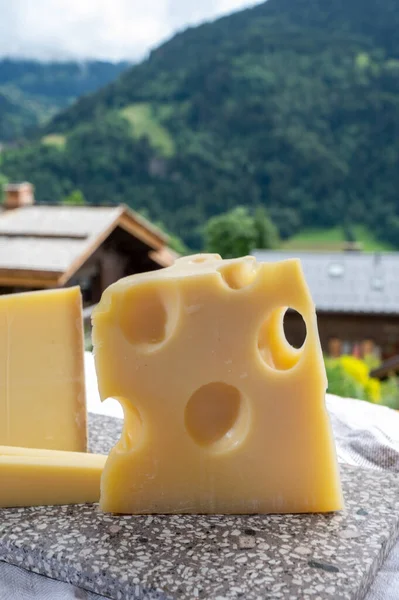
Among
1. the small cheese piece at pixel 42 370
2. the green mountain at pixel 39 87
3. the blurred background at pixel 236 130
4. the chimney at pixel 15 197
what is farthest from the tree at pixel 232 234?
the small cheese piece at pixel 42 370

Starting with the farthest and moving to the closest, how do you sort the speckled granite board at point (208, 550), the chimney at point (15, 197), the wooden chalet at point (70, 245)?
1. the chimney at point (15, 197)
2. the wooden chalet at point (70, 245)
3. the speckled granite board at point (208, 550)

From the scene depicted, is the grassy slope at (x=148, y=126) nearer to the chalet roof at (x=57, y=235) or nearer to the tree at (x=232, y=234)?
the tree at (x=232, y=234)

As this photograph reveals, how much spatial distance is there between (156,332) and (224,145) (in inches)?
874

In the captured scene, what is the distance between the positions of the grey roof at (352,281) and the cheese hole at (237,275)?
1042 centimetres

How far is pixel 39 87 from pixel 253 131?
861 cm

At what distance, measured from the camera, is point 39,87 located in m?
25.0

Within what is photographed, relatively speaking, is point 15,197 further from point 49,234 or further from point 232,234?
point 232,234

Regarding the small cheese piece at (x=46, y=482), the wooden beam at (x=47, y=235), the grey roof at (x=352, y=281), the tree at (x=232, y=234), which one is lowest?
the small cheese piece at (x=46, y=482)

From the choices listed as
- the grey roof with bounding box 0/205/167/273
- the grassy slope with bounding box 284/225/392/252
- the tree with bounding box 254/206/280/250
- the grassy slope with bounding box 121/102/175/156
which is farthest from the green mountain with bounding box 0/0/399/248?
the grey roof with bounding box 0/205/167/273

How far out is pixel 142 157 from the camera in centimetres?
2106

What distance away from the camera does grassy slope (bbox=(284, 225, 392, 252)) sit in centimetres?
1988

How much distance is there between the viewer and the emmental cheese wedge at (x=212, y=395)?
0.84 m

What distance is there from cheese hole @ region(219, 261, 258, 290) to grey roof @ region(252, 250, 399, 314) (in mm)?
10416

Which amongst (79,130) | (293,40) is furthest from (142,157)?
(293,40)
